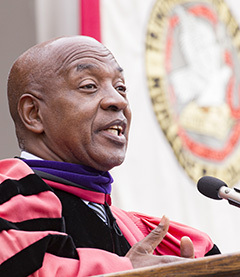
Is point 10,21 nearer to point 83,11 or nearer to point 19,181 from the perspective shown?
point 83,11

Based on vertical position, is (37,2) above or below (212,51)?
above

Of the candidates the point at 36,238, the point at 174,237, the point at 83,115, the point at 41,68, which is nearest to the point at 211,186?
the point at 174,237

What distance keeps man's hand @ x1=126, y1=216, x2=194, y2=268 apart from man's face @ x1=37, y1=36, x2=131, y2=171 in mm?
384

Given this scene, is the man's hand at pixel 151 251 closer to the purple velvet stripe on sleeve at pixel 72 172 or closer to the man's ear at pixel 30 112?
the purple velvet stripe on sleeve at pixel 72 172

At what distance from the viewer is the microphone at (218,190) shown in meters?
2.08

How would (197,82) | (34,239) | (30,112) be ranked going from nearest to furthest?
(34,239)
(30,112)
(197,82)

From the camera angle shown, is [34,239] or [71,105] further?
[71,105]

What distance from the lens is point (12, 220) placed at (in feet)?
6.68

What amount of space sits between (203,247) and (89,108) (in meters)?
0.68

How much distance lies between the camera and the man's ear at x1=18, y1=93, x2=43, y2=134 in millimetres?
2469

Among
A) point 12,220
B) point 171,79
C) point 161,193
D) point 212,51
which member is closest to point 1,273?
point 12,220

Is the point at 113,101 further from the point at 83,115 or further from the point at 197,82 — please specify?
the point at 197,82

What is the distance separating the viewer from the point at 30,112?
2492mm

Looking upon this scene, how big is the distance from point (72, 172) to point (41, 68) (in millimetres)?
403
